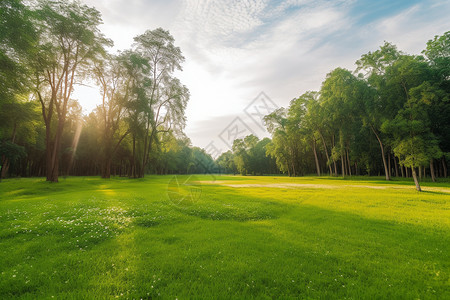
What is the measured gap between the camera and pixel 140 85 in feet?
134

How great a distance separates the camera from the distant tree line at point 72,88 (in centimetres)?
2093

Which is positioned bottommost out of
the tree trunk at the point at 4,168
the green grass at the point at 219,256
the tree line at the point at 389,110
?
the green grass at the point at 219,256

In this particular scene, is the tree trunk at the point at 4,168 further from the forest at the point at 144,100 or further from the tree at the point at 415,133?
the tree at the point at 415,133

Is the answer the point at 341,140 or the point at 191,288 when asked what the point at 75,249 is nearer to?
the point at 191,288

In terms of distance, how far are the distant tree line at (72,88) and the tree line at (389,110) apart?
39.5m

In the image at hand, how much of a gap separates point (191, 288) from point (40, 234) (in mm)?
7875

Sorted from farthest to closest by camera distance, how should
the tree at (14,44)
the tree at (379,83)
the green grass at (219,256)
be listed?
1. the tree at (379,83)
2. the tree at (14,44)
3. the green grass at (219,256)

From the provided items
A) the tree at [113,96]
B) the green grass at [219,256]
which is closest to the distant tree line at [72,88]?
the tree at [113,96]

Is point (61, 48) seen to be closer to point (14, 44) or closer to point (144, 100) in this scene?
point (14, 44)

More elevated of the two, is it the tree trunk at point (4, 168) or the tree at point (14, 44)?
the tree at point (14, 44)

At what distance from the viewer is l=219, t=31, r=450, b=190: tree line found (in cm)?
2842

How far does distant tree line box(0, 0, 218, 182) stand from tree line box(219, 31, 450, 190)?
39.5 metres

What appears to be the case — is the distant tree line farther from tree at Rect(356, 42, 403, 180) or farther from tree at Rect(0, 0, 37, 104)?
tree at Rect(356, 42, 403, 180)

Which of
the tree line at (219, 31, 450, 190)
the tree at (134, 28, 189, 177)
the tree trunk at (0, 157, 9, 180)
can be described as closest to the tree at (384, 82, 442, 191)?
the tree line at (219, 31, 450, 190)
